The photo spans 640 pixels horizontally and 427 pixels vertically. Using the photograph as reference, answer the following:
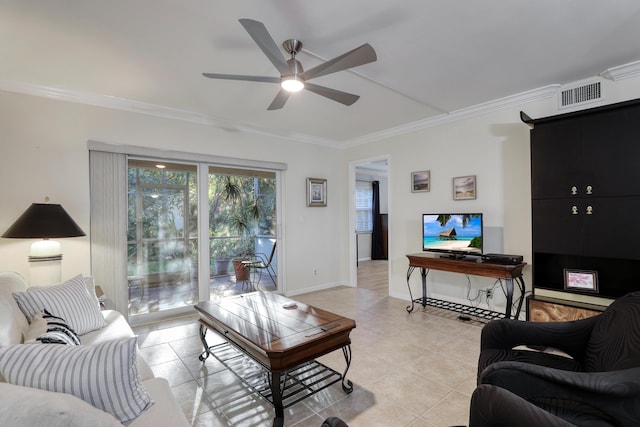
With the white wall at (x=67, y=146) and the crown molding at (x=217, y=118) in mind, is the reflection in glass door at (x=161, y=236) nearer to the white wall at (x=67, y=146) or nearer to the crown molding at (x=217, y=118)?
the white wall at (x=67, y=146)

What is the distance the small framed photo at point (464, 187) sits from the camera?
12.5 feet

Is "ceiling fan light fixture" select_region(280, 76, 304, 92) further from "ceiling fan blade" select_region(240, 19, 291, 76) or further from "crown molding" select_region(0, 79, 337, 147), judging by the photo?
"crown molding" select_region(0, 79, 337, 147)

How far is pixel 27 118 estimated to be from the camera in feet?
9.89

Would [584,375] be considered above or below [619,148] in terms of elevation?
below

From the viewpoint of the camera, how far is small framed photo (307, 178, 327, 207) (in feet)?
16.8

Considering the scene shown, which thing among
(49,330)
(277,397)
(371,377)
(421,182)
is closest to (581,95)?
(421,182)

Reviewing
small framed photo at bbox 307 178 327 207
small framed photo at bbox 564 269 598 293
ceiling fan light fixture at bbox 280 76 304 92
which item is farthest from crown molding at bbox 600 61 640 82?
small framed photo at bbox 307 178 327 207

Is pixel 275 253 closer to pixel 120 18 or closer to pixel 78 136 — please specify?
pixel 78 136

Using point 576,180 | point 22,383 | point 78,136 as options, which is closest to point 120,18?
point 78,136

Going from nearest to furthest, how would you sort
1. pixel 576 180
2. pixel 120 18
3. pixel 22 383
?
pixel 22 383, pixel 120 18, pixel 576 180

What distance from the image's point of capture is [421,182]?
14.2 ft

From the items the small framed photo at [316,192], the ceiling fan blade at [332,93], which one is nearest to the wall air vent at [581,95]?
the ceiling fan blade at [332,93]

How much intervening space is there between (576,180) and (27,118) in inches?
204

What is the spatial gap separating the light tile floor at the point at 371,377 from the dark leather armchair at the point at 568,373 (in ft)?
2.05
